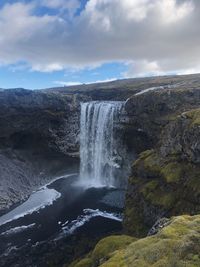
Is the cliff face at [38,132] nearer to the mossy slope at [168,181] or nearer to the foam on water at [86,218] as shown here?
the foam on water at [86,218]

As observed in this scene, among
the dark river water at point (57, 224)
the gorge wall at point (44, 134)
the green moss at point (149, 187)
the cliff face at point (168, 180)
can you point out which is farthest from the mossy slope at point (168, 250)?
the gorge wall at point (44, 134)

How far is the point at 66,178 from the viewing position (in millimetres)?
106875

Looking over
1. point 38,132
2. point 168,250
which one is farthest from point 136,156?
point 168,250

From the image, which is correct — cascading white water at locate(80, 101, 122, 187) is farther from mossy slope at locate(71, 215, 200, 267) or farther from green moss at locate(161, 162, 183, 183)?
mossy slope at locate(71, 215, 200, 267)

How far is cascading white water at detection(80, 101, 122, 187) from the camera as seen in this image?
100m

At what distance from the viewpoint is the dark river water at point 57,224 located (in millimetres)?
57000

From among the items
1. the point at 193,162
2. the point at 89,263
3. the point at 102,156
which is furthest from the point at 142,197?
the point at 102,156

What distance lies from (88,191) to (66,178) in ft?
50.2

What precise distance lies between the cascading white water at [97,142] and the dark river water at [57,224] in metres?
7.70

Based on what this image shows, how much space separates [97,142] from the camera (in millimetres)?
104875

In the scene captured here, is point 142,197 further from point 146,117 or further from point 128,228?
point 146,117

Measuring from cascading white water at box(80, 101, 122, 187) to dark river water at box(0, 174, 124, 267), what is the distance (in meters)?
7.70

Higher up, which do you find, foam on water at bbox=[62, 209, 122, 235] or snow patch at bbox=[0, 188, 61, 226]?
foam on water at bbox=[62, 209, 122, 235]

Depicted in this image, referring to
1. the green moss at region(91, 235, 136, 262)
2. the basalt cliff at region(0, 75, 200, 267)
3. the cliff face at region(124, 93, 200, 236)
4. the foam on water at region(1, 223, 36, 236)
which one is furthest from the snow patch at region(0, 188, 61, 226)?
the green moss at region(91, 235, 136, 262)
